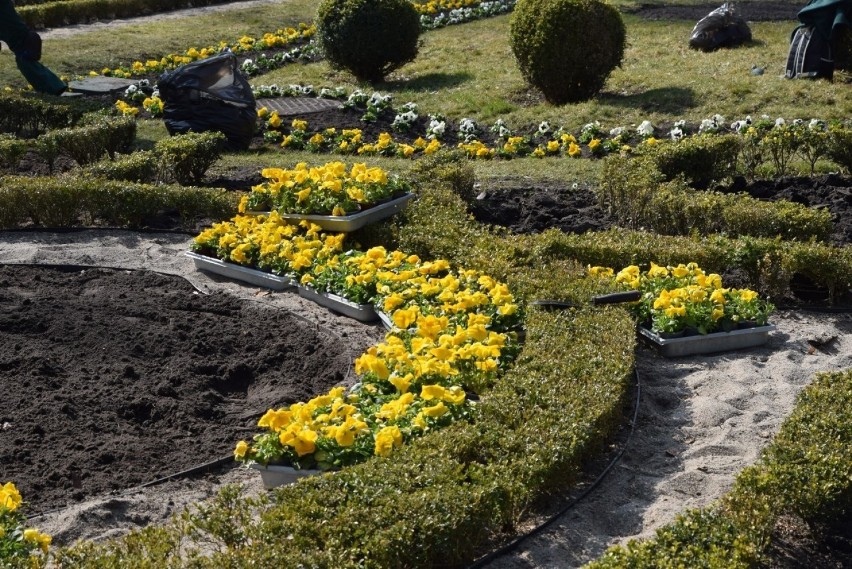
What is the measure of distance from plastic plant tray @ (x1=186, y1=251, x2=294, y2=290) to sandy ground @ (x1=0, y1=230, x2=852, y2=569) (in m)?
0.16

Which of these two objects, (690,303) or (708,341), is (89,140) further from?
(708,341)

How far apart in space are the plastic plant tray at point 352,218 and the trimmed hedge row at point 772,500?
3860 millimetres

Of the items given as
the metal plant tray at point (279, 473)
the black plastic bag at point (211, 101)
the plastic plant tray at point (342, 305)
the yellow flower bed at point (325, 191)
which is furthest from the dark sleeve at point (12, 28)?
the metal plant tray at point (279, 473)

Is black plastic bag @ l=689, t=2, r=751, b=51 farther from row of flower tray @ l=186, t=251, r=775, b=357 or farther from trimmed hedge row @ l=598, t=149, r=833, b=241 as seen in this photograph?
row of flower tray @ l=186, t=251, r=775, b=357

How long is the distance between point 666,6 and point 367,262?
16.2 m

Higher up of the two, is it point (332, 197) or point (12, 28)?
point (12, 28)

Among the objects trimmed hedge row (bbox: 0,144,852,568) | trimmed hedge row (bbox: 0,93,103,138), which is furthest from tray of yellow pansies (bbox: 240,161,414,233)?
trimmed hedge row (bbox: 0,93,103,138)

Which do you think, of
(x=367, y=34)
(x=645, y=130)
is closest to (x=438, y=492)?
(x=645, y=130)

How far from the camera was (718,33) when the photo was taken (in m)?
17.5

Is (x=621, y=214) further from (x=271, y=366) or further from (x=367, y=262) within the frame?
(x=271, y=366)

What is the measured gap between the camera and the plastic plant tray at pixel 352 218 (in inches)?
333

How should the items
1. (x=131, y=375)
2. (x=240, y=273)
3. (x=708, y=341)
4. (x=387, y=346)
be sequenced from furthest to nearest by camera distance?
(x=240, y=273), (x=708, y=341), (x=131, y=375), (x=387, y=346)

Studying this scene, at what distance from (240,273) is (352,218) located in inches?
35.1

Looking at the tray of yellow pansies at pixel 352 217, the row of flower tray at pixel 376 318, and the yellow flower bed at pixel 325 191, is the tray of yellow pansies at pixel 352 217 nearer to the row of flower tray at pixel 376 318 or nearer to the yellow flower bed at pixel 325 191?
the yellow flower bed at pixel 325 191
